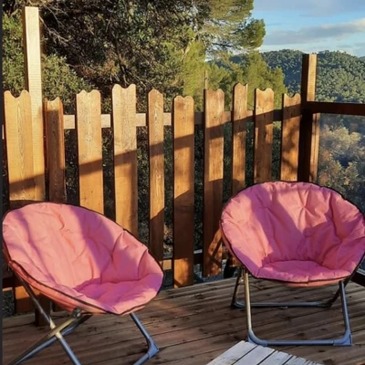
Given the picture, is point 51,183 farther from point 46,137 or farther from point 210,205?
point 210,205

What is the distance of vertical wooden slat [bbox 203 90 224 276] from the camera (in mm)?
3383

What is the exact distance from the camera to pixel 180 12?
8805 mm

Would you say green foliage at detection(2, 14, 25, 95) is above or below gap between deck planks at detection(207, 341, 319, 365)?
above

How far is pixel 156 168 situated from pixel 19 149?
2.89 feet

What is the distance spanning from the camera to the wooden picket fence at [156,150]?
2.80 meters

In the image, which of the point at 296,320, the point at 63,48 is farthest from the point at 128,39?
the point at 296,320

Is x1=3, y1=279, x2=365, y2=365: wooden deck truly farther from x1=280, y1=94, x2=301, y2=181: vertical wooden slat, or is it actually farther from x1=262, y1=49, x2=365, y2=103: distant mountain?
x1=262, y1=49, x2=365, y2=103: distant mountain

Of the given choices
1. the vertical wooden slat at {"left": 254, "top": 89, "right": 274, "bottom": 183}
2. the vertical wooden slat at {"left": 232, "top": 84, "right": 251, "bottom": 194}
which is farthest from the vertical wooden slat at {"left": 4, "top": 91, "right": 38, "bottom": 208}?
the vertical wooden slat at {"left": 254, "top": 89, "right": 274, "bottom": 183}

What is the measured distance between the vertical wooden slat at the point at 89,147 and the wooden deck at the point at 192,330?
724mm

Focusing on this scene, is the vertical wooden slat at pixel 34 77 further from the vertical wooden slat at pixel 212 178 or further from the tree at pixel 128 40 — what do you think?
the tree at pixel 128 40

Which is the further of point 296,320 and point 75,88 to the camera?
point 75,88

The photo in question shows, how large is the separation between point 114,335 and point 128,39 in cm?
660

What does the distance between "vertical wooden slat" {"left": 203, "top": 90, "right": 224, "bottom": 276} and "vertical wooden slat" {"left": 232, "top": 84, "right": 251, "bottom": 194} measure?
0.12 meters

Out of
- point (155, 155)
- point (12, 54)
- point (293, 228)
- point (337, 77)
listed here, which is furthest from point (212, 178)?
point (12, 54)
